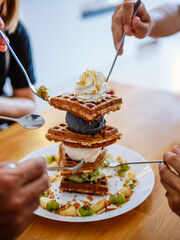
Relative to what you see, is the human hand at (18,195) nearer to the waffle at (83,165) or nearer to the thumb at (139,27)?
the waffle at (83,165)

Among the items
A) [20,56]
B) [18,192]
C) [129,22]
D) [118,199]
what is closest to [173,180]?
[118,199]

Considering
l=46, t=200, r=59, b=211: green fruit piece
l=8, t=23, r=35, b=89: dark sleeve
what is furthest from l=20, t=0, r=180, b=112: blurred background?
l=46, t=200, r=59, b=211: green fruit piece

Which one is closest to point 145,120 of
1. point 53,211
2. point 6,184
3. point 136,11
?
point 136,11

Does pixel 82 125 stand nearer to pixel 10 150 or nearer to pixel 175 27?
pixel 10 150

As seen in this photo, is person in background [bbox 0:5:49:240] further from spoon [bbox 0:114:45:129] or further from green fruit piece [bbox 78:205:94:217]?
spoon [bbox 0:114:45:129]

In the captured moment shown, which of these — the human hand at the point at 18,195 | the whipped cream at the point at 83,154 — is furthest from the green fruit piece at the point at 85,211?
the human hand at the point at 18,195

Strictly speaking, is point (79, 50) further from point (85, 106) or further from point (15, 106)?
point (85, 106)
